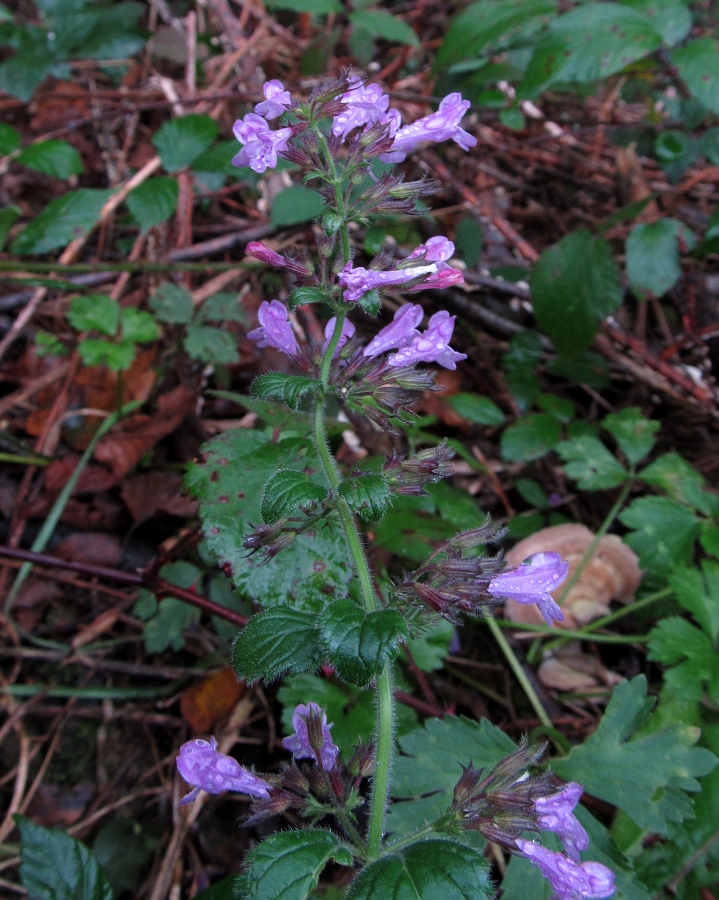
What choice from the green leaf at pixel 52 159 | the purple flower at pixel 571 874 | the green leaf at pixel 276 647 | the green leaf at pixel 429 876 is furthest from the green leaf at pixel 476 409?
the green leaf at pixel 52 159

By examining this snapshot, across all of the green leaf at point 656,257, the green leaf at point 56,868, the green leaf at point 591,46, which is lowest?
the green leaf at point 56,868

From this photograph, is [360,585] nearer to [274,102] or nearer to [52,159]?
[274,102]

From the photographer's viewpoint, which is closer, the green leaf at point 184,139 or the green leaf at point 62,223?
the green leaf at point 62,223

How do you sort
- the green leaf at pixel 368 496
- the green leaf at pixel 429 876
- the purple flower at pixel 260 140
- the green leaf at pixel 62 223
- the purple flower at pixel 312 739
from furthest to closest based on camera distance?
the green leaf at pixel 62 223
the purple flower at pixel 312 739
the purple flower at pixel 260 140
the green leaf at pixel 368 496
the green leaf at pixel 429 876

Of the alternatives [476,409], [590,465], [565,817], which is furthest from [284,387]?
[590,465]

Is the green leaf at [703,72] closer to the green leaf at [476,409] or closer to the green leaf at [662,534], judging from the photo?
the green leaf at [476,409]

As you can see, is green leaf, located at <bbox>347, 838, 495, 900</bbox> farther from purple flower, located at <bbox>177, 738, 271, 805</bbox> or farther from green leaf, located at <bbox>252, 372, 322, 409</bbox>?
green leaf, located at <bbox>252, 372, 322, 409</bbox>

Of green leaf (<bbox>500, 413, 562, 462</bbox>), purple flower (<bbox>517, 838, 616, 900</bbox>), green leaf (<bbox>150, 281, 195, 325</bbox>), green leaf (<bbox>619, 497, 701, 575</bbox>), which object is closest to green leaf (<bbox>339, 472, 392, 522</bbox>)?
purple flower (<bbox>517, 838, 616, 900</bbox>)
